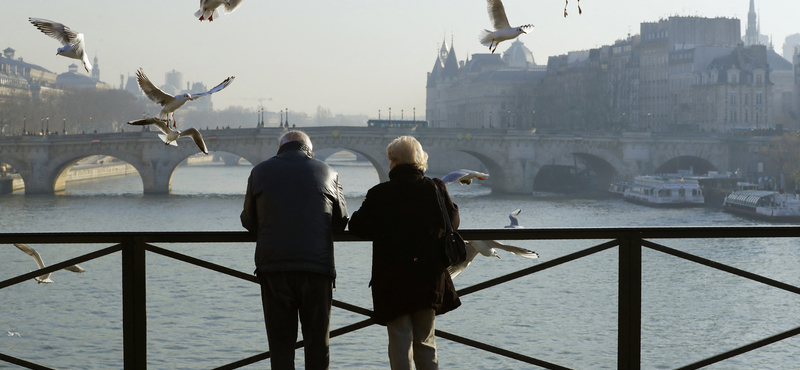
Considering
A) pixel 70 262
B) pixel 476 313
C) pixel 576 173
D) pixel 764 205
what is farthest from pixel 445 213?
pixel 576 173

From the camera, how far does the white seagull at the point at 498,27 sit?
8.19ft

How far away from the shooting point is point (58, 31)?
8.02 ft

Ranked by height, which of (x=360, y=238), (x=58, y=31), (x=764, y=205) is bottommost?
(x=764, y=205)

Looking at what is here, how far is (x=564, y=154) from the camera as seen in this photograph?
150 ft

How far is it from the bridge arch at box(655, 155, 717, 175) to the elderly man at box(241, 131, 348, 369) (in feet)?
152

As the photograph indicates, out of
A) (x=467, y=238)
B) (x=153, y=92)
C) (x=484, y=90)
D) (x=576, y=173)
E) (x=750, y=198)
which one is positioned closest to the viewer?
(x=153, y=92)

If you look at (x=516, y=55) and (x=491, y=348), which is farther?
(x=516, y=55)

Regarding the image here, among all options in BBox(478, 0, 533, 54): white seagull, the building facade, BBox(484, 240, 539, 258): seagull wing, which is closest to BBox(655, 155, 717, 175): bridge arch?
the building facade

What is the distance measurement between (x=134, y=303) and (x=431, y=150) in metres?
42.4

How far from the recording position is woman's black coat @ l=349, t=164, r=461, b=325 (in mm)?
2945

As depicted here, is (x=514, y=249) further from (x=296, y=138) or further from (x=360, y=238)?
(x=296, y=138)

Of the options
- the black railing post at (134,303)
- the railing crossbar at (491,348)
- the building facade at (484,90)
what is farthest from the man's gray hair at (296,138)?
the building facade at (484,90)

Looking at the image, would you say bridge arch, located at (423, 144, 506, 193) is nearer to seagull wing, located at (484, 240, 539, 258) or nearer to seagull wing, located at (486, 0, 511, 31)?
seagull wing, located at (484, 240, 539, 258)

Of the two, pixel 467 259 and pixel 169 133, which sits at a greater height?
pixel 169 133
